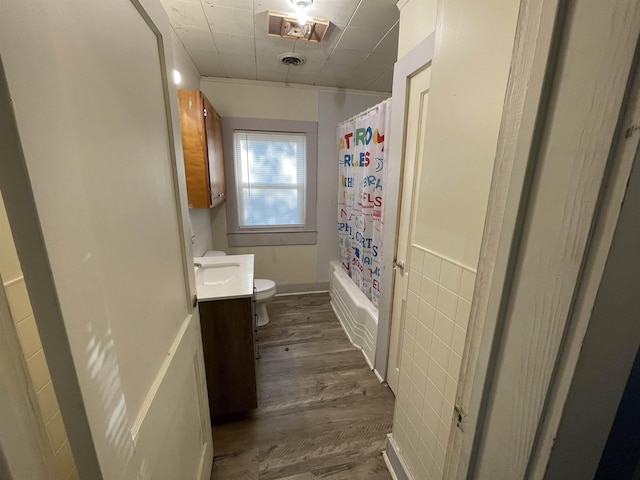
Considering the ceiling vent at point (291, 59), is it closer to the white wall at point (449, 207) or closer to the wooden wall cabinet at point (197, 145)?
the wooden wall cabinet at point (197, 145)

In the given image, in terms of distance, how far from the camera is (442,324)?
0.97m

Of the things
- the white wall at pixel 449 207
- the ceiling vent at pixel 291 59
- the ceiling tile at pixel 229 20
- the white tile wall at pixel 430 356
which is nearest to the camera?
the white wall at pixel 449 207

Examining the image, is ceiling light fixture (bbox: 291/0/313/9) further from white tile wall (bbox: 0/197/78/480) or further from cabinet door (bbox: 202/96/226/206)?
white tile wall (bbox: 0/197/78/480)

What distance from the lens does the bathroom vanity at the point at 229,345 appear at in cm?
139

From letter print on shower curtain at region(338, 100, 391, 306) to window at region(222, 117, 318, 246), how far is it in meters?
0.42

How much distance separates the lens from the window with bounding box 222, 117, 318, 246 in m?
2.79

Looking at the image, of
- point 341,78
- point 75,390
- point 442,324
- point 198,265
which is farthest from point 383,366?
point 341,78

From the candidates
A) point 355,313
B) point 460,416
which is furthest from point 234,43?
point 460,416

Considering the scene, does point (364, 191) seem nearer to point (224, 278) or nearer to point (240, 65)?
point (224, 278)

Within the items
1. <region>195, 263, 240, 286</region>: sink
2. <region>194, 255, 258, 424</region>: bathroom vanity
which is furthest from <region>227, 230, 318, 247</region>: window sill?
<region>194, 255, 258, 424</region>: bathroom vanity

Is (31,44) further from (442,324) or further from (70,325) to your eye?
(442,324)

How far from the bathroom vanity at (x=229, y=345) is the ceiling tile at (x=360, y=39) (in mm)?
1797

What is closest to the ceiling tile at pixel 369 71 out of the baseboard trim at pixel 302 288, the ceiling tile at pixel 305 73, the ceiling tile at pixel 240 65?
the ceiling tile at pixel 305 73

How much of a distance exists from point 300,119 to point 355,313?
2.12 m
